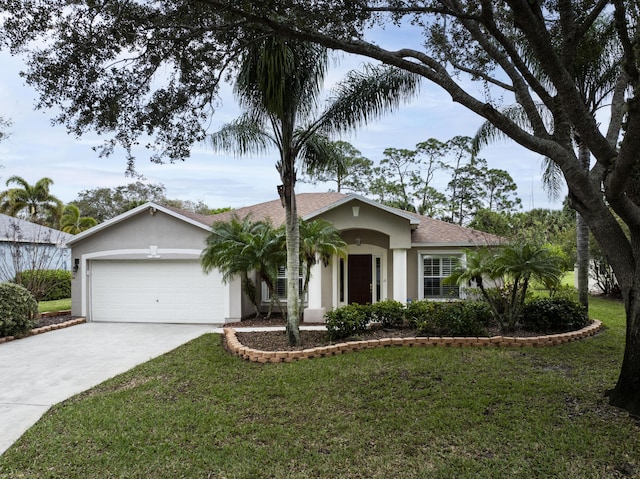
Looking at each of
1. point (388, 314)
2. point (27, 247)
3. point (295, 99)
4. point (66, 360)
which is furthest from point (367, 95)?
point (27, 247)

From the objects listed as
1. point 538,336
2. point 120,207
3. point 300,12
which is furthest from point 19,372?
point 120,207

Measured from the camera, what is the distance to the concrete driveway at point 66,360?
6492 millimetres

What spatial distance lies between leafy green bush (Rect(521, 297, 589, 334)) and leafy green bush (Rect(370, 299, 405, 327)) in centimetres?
318

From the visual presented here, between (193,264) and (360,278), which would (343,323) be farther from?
(193,264)

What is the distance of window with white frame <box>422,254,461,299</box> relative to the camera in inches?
587

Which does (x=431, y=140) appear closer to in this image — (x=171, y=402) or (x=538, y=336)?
(x=538, y=336)

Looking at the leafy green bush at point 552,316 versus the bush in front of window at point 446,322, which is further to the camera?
the leafy green bush at point 552,316

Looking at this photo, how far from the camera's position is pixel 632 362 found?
539 cm

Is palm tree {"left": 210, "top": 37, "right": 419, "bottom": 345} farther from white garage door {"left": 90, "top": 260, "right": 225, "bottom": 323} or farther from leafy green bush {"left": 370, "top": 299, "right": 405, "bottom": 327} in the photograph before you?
white garage door {"left": 90, "top": 260, "right": 225, "bottom": 323}

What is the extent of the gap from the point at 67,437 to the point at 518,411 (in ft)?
18.6

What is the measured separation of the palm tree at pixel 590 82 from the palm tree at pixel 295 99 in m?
3.52

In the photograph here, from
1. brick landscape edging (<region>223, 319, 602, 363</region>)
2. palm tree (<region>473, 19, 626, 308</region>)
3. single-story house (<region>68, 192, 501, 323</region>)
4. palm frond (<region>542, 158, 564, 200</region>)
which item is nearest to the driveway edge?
single-story house (<region>68, 192, 501, 323</region>)

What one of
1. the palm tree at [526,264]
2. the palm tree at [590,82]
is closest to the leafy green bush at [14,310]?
the palm tree at [526,264]

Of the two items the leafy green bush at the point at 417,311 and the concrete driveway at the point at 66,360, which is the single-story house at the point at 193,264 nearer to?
the concrete driveway at the point at 66,360
